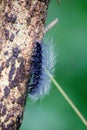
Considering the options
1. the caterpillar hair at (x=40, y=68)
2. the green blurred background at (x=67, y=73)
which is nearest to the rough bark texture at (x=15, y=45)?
the caterpillar hair at (x=40, y=68)

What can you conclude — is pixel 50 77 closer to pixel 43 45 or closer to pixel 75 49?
pixel 43 45

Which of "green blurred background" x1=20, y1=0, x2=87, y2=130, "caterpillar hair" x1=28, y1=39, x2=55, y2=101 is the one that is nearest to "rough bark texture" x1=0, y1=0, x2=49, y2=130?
"caterpillar hair" x1=28, y1=39, x2=55, y2=101

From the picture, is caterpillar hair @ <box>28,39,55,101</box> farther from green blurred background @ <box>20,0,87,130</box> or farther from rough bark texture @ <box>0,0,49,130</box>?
green blurred background @ <box>20,0,87,130</box>

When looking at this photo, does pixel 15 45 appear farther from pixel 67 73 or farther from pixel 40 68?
pixel 67 73

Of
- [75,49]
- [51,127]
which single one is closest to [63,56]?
[75,49]

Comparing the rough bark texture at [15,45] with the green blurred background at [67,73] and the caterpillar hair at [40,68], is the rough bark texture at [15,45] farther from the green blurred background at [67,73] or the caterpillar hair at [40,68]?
the green blurred background at [67,73]

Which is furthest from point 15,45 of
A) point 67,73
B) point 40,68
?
point 67,73
